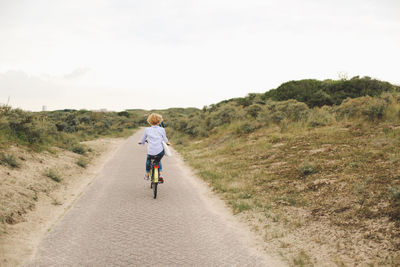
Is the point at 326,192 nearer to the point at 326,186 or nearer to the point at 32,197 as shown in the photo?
the point at 326,186

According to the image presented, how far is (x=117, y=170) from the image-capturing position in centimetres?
1177

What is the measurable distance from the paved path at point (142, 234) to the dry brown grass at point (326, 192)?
0.78 meters

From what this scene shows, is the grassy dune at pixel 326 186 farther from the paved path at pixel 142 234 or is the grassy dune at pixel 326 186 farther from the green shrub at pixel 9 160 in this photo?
the green shrub at pixel 9 160

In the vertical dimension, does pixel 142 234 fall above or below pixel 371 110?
below

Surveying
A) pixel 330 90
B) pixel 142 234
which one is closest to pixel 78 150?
pixel 142 234

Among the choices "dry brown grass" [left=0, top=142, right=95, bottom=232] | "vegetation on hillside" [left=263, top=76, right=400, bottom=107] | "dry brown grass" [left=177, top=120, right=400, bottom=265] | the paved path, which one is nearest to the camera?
the paved path

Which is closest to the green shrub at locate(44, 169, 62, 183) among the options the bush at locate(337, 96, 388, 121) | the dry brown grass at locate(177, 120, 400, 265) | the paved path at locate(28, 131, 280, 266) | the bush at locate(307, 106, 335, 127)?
the paved path at locate(28, 131, 280, 266)

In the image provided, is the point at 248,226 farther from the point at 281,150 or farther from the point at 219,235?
the point at 281,150

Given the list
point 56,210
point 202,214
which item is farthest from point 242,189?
point 56,210

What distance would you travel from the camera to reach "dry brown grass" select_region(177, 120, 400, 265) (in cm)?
445

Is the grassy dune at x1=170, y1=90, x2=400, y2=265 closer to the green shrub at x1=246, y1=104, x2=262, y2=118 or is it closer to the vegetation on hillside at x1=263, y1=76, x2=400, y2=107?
the green shrub at x1=246, y1=104, x2=262, y2=118

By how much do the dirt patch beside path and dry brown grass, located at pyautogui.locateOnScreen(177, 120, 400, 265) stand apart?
3941 mm

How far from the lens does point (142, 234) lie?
5.14 meters

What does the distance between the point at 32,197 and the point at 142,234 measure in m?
3.38
